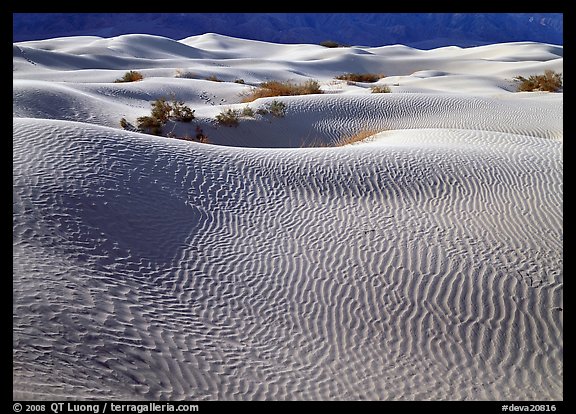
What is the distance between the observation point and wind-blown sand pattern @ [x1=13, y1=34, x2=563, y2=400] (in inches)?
164

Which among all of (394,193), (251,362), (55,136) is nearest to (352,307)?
(251,362)

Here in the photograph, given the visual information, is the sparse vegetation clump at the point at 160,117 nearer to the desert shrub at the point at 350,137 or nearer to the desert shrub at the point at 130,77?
the desert shrub at the point at 350,137

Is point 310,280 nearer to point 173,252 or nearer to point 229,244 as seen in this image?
point 229,244

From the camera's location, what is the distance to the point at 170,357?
13.7 ft

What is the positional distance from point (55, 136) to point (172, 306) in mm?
4002

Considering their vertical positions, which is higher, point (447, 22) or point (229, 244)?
point (447, 22)

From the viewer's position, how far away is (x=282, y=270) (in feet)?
18.7

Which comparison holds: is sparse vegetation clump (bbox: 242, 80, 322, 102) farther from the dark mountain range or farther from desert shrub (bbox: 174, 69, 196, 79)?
the dark mountain range

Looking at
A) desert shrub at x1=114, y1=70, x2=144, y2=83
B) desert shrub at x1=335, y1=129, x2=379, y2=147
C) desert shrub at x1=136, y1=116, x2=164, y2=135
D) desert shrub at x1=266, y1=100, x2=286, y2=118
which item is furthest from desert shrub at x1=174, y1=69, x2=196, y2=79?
desert shrub at x1=335, y1=129, x2=379, y2=147

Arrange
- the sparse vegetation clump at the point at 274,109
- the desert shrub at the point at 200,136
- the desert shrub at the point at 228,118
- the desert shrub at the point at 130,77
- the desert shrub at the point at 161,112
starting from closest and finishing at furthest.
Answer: the desert shrub at the point at 200,136 → the desert shrub at the point at 161,112 → the desert shrub at the point at 228,118 → the sparse vegetation clump at the point at 274,109 → the desert shrub at the point at 130,77

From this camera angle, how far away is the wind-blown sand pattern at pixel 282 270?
13.7 ft

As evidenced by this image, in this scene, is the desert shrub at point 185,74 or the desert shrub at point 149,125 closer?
the desert shrub at point 149,125

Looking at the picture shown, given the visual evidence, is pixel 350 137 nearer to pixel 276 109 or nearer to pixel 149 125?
pixel 276 109

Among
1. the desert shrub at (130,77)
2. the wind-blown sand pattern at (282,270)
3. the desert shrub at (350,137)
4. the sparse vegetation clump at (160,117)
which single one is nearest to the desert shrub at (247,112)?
the sparse vegetation clump at (160,117)
